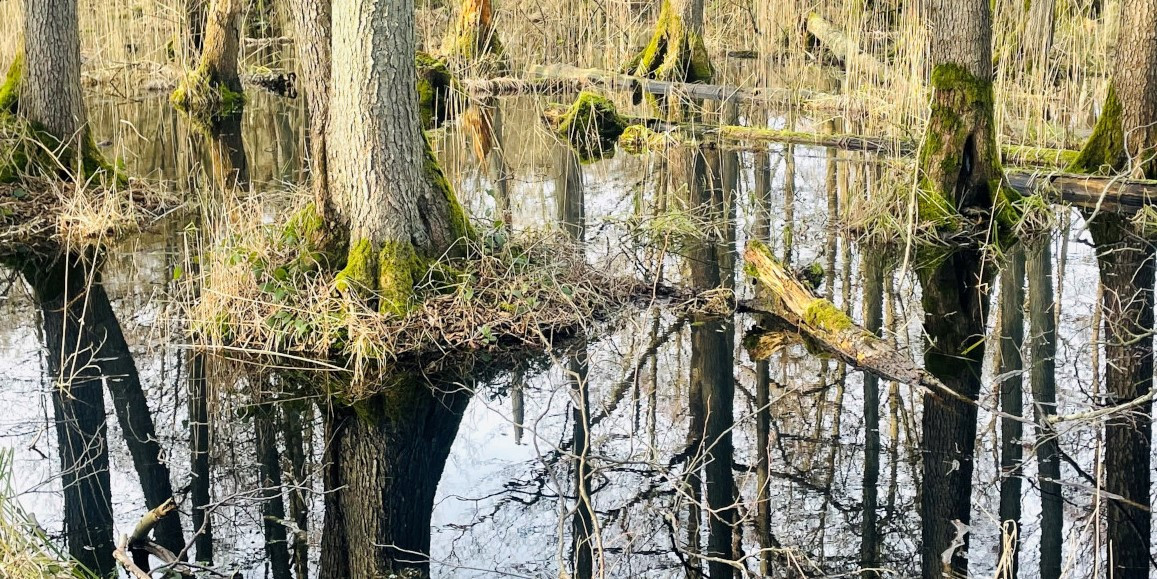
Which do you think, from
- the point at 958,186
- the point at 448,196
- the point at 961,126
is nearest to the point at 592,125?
the point at 958,186

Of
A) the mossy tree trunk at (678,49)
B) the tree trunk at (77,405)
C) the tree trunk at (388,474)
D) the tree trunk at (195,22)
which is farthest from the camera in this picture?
the tree trunk at (195,22)

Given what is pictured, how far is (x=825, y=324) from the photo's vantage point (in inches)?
253

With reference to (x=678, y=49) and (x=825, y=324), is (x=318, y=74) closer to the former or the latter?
(x=825, y=324)

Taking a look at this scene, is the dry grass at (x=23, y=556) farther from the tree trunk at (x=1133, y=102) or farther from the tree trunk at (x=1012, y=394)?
the tree trunk at (x=1133, y=102)

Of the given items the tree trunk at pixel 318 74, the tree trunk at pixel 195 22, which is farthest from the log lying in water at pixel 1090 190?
the tree trunk at pixel 195 22

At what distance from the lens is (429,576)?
13.7 ft

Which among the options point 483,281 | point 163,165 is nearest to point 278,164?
point 163,165

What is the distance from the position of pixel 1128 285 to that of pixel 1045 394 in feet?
6.13

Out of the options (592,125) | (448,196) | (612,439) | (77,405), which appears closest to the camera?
(612,439)

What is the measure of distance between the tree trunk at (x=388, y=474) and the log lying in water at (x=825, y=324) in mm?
1968

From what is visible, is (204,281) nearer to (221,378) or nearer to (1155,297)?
(221,378)

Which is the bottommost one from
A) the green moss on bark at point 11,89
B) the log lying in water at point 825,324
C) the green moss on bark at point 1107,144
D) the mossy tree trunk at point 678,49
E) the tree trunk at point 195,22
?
the log lying in water at point 825,324

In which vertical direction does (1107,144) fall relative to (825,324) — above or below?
above

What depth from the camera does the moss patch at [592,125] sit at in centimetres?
1303
